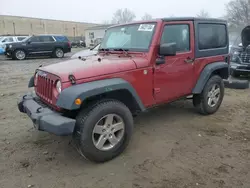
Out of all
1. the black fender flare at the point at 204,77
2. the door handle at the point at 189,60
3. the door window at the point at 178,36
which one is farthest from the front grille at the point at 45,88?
the black fender flare at the point at 204,77

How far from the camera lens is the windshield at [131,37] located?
392 cm

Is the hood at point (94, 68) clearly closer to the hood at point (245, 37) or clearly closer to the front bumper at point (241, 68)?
the front bumper at point (241, 68)

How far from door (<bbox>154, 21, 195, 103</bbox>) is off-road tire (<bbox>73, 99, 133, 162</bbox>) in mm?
854

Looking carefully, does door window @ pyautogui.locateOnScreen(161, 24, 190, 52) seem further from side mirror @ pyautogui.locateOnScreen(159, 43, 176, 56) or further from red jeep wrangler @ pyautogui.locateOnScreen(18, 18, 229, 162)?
side mirror @ pyautogui.locateOnScreen(159, 43, 176, 56)

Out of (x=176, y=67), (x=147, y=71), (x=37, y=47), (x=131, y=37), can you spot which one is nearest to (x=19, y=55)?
(x=37, y=47)

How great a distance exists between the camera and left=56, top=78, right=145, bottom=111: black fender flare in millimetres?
2869

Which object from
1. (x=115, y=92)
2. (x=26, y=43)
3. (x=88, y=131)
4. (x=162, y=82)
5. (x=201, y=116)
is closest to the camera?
(x=88, y=131)

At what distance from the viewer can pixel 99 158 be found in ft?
10.6

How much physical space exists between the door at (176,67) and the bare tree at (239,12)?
44558mm

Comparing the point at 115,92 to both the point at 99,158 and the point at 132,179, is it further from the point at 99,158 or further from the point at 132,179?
the point at 132,179

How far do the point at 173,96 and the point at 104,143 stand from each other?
161 centimetres

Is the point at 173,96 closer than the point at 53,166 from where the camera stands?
No

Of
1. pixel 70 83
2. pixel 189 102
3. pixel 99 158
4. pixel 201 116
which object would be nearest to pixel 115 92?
pixel 70 83

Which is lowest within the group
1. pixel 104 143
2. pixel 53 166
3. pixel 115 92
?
pixel 53 166
